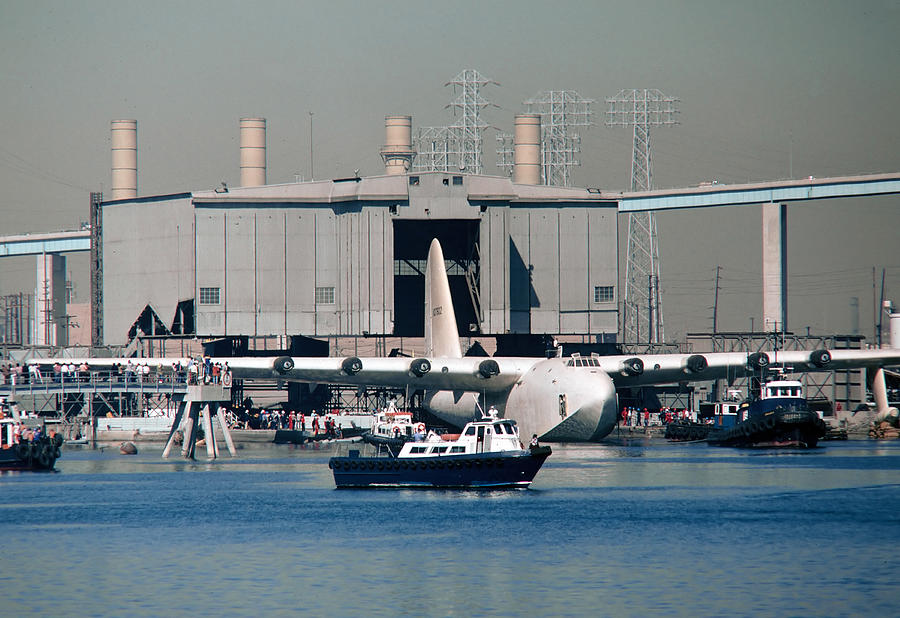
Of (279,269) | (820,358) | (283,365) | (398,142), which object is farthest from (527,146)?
(283,365)

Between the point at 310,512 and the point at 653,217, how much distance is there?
10381cm

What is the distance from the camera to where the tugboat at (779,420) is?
77.6 meters

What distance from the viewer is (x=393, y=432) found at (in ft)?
232

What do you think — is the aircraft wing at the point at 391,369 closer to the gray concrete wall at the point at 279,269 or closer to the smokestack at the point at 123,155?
the gray concrete wall at the point at 279,269

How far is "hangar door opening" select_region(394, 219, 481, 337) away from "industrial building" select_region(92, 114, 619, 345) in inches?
7.6

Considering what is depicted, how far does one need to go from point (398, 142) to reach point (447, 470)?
80.7 metres

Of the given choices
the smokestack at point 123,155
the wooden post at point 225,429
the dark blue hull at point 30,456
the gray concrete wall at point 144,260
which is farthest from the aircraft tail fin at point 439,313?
the smokestack at point 123,155

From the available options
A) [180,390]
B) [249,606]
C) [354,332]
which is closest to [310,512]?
[249,606]

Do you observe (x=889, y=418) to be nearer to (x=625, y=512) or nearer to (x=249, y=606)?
(x=625, y=512)

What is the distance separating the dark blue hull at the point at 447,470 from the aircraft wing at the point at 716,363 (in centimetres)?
2467

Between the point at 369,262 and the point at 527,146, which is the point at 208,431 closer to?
the point at 369,262

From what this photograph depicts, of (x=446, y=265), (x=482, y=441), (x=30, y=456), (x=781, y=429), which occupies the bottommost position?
(x=30, y=456)

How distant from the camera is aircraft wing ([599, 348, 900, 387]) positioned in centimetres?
8000

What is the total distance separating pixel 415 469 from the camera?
56.1 metres
